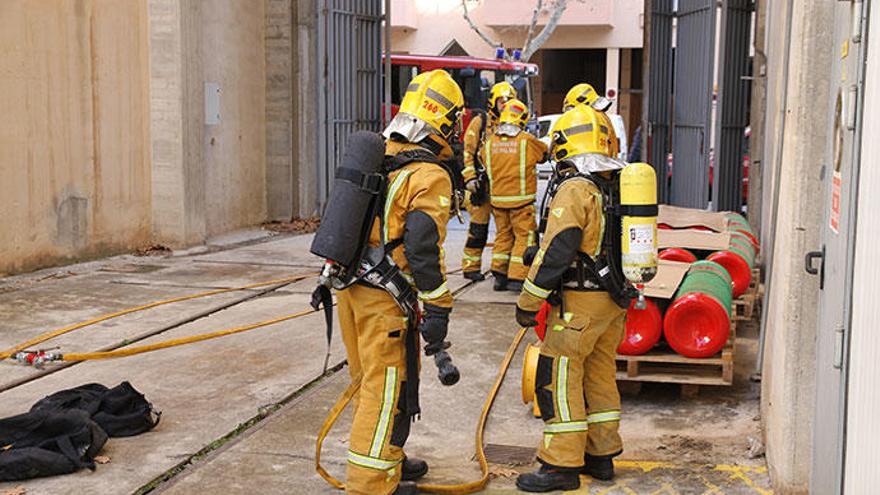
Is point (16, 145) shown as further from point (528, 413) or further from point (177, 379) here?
point (528, 413)

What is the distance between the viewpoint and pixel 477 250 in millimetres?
10492

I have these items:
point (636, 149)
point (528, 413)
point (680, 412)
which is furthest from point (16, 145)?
point (636, 149)

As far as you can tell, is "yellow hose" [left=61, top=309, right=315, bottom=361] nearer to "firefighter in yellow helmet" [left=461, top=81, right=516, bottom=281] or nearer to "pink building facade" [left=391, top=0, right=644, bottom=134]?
"firefighter in yellow helmet" [left=461, top=81, right=516, bottom=281]

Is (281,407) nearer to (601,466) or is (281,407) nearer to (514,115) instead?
(601,466)

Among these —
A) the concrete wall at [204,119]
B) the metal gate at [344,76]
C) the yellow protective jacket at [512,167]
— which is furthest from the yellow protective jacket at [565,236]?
the metal gate at [344,76]

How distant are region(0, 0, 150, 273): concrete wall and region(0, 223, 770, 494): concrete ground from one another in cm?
138

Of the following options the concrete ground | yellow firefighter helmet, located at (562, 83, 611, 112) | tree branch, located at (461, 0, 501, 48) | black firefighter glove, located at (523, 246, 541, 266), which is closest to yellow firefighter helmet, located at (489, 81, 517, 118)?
yellow firefighter helmet, located at (562, 83, 611, 112)

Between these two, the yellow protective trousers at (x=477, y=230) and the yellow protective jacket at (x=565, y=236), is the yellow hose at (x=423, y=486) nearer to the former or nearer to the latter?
the yellow protective jacket at (x=565, y=236)

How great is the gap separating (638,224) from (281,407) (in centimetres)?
266

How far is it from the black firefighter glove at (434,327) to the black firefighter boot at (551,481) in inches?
36.0

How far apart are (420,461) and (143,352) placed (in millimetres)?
3145

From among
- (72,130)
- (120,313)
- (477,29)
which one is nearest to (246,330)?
(120,313)

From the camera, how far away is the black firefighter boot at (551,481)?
4.89 m

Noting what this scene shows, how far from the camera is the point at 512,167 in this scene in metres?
9.70
